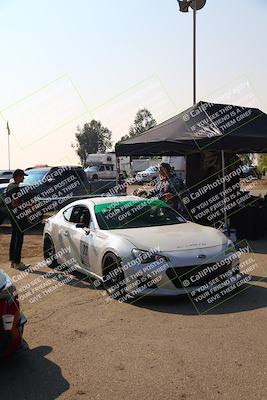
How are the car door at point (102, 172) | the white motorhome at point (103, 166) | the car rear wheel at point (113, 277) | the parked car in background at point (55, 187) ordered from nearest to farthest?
the car rear wheel at point (113, 277) → the parked car in background at point (55, 187) → the white motorhome at point (103, 166) → the car door at point (102, 172)

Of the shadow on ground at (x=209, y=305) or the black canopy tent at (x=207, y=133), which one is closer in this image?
the shadow on ground at (x=209, y=305)

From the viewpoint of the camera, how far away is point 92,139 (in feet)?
302

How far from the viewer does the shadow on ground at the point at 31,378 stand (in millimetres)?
3779

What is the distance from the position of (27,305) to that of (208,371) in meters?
3.15

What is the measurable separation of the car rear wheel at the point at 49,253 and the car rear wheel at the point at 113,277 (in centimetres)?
221

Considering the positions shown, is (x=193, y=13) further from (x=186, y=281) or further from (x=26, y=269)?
(x=186, y=281)

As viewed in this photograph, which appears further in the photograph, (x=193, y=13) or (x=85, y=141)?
(x=85, y=141)

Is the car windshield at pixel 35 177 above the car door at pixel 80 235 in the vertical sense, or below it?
above

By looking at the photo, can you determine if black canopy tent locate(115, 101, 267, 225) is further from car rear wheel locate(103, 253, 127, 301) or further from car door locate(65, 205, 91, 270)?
car rear wheel locate(103, 253, 127, 301)

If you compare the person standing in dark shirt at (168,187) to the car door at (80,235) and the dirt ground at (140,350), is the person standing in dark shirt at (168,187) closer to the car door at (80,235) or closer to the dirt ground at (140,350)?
the car door at (80,235)

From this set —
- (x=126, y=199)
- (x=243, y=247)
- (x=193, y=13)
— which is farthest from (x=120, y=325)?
(x=193, y=13)

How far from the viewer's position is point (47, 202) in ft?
49.0

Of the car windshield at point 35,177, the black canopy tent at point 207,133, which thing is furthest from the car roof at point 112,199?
the car windshield at point 35,177

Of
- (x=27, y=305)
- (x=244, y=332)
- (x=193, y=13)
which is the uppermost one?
(x=193, y=13)
